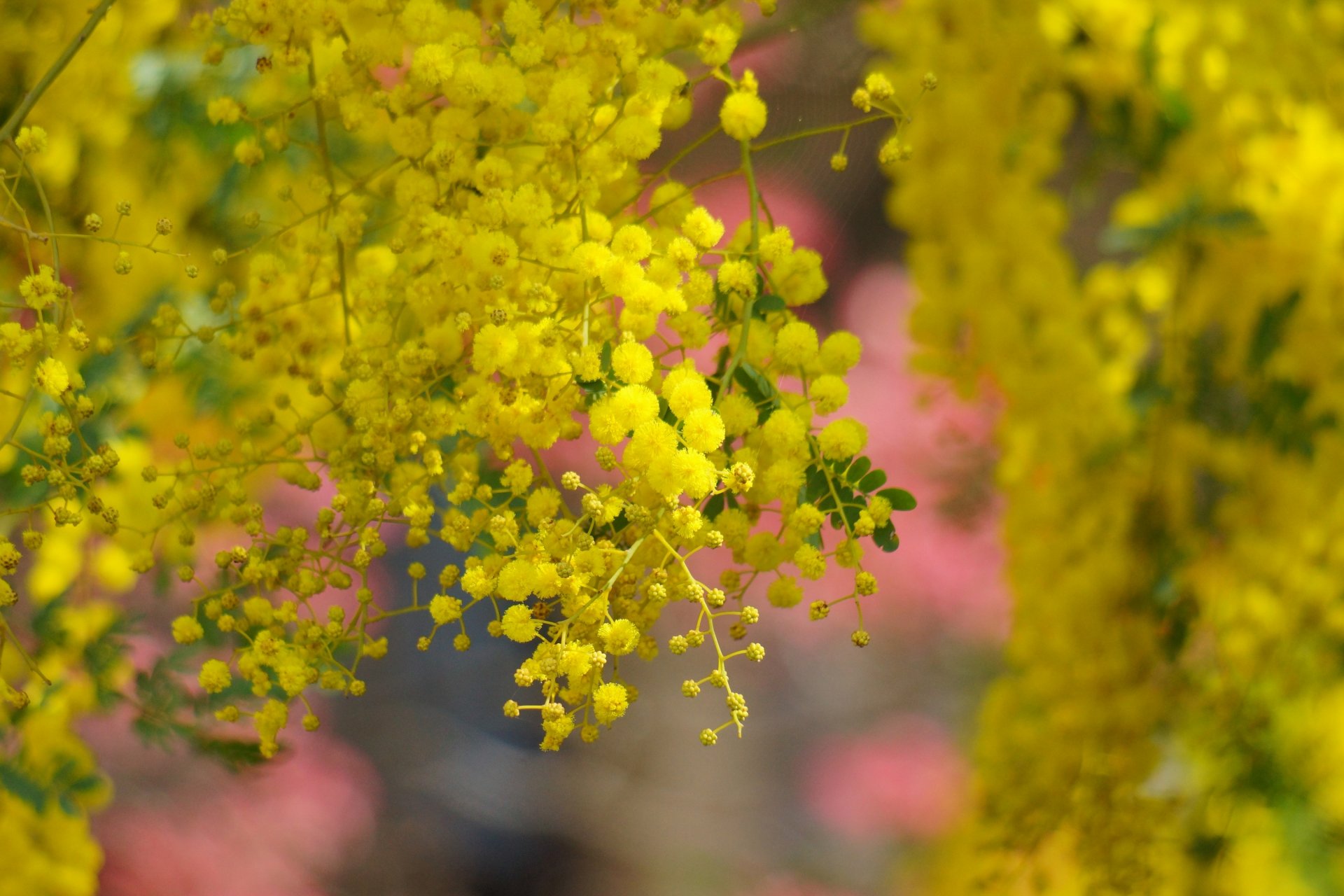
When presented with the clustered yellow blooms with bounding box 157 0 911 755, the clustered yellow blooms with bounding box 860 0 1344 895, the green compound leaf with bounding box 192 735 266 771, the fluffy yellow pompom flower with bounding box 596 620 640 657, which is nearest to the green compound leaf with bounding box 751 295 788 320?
the clustered yellow blooms with bounding box 157 0 911 755

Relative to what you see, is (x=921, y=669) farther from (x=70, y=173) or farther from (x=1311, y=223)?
(x=70, y=173)

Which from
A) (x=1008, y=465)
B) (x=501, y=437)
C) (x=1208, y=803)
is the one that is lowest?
(x=501, y=437)

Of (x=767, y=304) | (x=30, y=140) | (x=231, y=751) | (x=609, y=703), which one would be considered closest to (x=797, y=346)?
(x=767, y=304)

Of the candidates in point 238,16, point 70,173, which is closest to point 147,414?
point 70,173

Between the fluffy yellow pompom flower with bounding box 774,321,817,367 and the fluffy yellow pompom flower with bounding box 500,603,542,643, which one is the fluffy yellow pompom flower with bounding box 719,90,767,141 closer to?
the fluffy yellow pompom flower with bounding box 774,321,817,367

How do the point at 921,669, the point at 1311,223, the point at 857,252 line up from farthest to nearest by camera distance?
the point at 921,669
the point at 857,252
the point at 1311,223

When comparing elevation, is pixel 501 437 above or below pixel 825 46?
below
